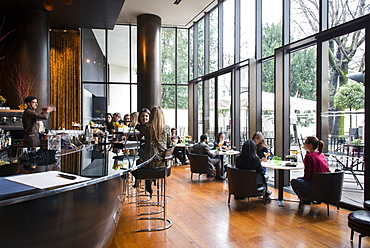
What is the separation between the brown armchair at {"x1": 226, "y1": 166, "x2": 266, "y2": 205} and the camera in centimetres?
479

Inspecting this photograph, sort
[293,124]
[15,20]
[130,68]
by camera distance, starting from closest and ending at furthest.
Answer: [293,124]
[15,20]
[130,68]

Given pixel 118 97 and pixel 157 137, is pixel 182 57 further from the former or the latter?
pixel 157 137

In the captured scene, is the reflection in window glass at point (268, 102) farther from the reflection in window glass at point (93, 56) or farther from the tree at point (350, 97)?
the reflection in window glass at point (93, 56)

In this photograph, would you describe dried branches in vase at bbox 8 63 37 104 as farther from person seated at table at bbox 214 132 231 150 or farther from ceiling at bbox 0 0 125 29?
person seated at table at bbox 214 132 231 150

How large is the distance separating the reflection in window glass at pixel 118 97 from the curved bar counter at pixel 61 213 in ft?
31.0

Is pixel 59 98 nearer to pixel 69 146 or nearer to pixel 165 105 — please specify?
pixel 165 105

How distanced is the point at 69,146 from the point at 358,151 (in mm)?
4674

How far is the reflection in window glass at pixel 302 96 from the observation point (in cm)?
598

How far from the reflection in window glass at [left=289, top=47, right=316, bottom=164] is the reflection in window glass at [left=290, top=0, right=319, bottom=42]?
0.36 metres

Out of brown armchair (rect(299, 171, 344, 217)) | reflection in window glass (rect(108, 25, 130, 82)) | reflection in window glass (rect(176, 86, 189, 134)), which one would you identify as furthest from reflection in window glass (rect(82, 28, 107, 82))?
brown armchair (rect(299, 171, 344, 217))

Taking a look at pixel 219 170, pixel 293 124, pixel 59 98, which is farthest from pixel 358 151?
pixel 59 98

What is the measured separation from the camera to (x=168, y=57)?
11844mm

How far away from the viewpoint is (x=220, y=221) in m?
4.29

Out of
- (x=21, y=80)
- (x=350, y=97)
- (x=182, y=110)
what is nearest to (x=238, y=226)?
(x=350, y=97)
